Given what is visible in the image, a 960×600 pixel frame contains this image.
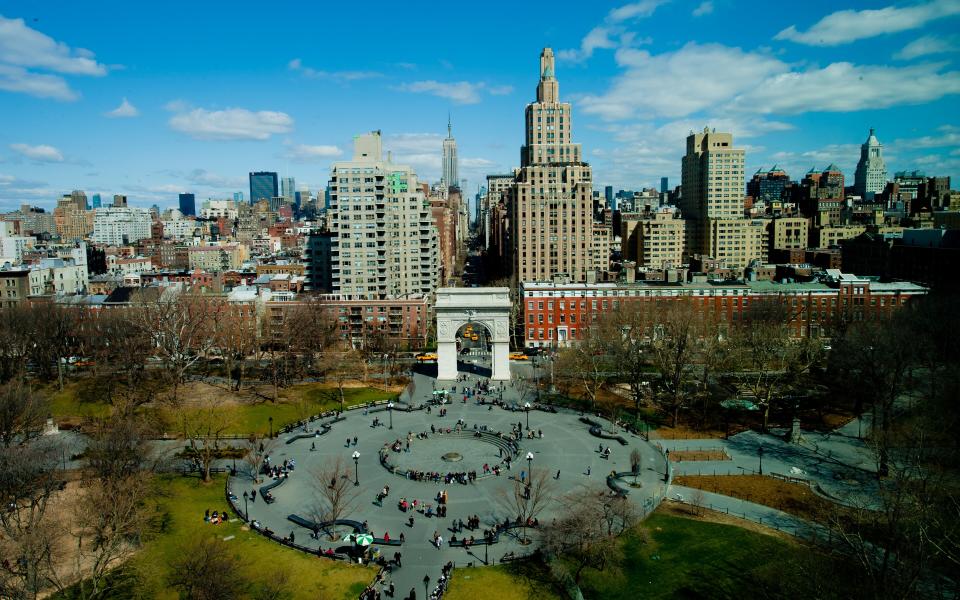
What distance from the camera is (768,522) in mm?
45031

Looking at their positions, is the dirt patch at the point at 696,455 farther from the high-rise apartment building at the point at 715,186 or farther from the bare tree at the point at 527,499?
the high-rise apartment building at the point at 715,186

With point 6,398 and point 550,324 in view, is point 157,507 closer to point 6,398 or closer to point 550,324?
point 6,398

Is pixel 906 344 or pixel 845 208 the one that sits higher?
pixel 845 208

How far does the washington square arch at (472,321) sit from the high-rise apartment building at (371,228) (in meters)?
26.4

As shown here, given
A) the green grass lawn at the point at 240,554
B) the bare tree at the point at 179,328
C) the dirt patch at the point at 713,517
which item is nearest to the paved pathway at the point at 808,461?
the dirt patch at the point at 713,517

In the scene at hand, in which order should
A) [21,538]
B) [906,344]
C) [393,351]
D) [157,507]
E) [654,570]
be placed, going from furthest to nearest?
[393,351], [906,344], [157,507], [654,570], [21,538]

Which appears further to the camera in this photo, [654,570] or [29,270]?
[29,270]

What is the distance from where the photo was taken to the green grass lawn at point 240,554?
38.0 meters

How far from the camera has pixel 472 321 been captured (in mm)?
84938

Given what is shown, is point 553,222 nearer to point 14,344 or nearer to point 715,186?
point 715,186

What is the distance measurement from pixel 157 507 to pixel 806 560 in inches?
1740

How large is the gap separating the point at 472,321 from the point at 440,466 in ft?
102

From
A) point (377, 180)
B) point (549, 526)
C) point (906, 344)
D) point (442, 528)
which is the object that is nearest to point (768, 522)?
point (549, 526)

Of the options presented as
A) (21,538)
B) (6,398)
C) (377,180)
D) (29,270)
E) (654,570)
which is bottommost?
(654,570)
